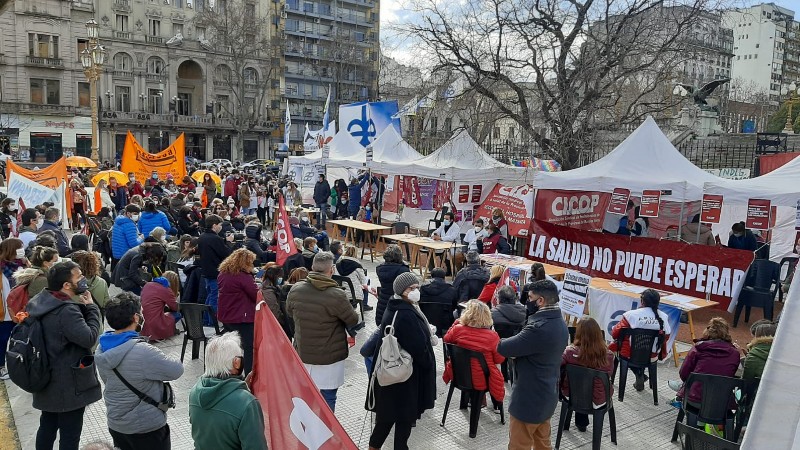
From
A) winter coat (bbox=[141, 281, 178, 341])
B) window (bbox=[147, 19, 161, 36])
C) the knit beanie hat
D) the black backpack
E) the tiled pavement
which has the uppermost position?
window (bbox=[147, 19, 161, 36])

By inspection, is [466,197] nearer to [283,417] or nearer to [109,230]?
[109,230]

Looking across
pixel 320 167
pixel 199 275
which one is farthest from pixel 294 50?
pixel 199 275

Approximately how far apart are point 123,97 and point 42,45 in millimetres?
7652

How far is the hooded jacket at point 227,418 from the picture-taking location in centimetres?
315

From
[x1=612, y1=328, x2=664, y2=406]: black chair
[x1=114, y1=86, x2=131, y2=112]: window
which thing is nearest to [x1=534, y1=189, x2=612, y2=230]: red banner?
[x1=612, y1=328, x2=664, y2=406]: black chair

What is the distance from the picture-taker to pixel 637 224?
1373cm

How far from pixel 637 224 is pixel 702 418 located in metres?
9.17

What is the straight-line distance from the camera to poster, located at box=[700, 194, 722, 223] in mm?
10836

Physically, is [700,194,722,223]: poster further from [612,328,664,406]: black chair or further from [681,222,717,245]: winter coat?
[612,328,664,406]: black chair

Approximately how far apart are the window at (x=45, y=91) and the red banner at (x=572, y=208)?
52551mm

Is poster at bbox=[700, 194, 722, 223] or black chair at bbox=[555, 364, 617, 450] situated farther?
poster at bbox=[700, 194, 722, 223]

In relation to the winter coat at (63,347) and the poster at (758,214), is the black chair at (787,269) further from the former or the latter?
the winter coat at (63,347)

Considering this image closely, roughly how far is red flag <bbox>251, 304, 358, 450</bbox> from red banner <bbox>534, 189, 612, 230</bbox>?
33.6 feet

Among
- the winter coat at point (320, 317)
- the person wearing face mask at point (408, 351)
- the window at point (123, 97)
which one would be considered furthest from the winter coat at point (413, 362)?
the window at point (123, 97)
